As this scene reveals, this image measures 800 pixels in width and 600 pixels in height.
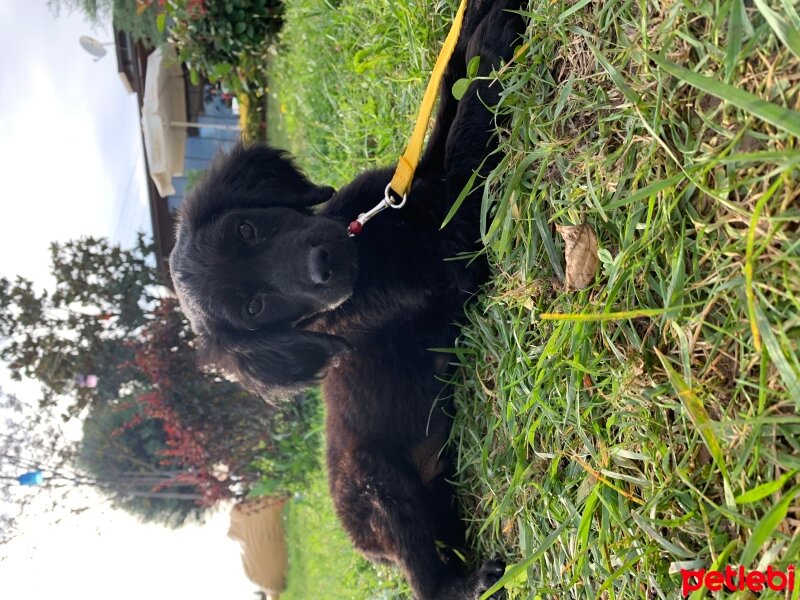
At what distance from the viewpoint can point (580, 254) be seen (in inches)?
70.3

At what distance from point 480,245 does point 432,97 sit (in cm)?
63

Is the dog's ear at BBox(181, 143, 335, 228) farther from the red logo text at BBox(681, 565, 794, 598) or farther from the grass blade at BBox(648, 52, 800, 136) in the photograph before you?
the red logo text at BBox(681, 565, 794, 598)

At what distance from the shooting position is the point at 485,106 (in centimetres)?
225

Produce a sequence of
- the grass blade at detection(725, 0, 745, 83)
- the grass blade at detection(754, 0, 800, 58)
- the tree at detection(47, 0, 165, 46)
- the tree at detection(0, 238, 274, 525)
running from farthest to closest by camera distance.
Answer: the tree at detection(47, 0, 165, 46) → the tree at detection(0, 238, 274, 525) → the grass blade at detection(725, 0, 745, 83) → the grass blade at detection(754, 0, 800, 58)

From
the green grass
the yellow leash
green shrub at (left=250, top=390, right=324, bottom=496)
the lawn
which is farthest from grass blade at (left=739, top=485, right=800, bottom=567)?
green shrub at (left=250, top=390, right=324, bottom=496)

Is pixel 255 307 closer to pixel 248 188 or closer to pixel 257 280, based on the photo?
pixel 257 280

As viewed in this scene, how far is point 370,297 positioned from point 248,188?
0.76m

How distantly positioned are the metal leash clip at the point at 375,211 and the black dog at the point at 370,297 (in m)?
0.04

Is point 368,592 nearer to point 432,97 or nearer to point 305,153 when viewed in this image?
point 432,97

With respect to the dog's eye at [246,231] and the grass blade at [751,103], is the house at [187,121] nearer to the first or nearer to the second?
the dog's eye at [246,231]

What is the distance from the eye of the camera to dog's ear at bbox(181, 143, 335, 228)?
8.95ft

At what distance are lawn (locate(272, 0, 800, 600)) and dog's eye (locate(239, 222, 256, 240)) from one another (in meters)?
1.03

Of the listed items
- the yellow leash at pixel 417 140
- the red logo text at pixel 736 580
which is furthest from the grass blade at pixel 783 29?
the yellow leash at pixel 417 140

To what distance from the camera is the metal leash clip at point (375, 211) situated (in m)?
2.43
